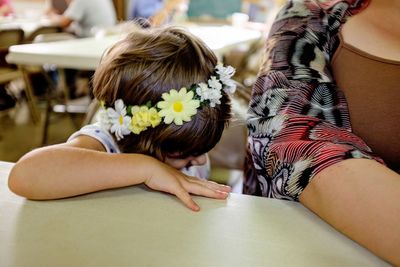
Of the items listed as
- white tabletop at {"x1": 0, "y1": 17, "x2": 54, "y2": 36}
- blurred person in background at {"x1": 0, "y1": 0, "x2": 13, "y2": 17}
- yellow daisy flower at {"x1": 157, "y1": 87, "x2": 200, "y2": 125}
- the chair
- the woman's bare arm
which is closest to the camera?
the woman's bare arm

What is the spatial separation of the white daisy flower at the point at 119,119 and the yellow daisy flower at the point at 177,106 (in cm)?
7

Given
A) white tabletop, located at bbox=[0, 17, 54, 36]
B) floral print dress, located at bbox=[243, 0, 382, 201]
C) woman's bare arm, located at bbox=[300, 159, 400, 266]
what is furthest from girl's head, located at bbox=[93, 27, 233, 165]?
white tabletop, located at bbox=[0, 17, 54, 36]

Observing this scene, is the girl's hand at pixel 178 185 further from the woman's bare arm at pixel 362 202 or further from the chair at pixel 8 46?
the chair at pixel 8 46

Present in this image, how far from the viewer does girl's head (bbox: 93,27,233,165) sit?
72cm

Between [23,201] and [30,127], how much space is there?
291 centimetres

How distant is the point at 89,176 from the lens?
1.96ft

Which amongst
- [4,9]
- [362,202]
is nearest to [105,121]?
[362,202]

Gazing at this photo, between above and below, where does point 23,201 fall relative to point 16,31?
above

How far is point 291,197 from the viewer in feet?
1.91

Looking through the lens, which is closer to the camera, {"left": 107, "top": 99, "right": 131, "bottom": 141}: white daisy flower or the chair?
{"left": 107, "top": 99, "right": 131, "bottom": 141}: white daisy flower

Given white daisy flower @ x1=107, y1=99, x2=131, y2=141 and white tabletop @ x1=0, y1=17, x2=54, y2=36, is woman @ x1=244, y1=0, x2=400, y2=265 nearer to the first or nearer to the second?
white daisy flower @ x1=107, y1=99, x2=131, y2=141

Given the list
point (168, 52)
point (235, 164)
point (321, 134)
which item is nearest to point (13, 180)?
point (168, 52)

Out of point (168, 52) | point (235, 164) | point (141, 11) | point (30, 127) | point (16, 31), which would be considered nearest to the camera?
point (168, 52)

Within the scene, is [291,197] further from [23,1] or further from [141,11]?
[23,1]
